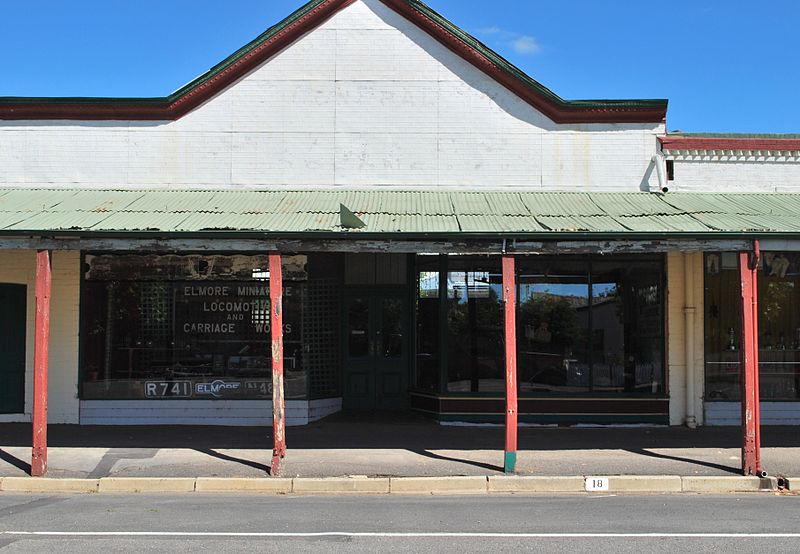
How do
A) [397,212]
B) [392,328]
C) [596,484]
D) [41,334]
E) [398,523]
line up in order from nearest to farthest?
→ [398,523] < [596,484] < [41,334] < [397,212] < [392,328]

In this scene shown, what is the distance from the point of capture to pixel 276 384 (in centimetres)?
991

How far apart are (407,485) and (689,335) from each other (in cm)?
613

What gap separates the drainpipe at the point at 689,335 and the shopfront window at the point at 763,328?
28 centimetres

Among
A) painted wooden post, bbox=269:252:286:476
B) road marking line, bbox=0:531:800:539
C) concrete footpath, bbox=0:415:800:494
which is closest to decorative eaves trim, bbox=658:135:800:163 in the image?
concrete footpath, bbox=0:415:800:494

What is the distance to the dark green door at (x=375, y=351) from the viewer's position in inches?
567

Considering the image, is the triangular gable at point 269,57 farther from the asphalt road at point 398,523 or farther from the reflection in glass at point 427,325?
the asphalt road at point 398,523

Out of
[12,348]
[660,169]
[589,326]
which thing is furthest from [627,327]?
[12,348]

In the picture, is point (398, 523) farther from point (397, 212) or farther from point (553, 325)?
point (553, 325)

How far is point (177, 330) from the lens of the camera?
13172 millimetres

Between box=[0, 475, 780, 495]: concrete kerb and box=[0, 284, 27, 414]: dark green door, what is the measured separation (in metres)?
4.08

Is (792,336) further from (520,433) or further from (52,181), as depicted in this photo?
(52,181)

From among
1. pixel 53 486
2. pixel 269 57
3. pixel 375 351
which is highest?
pixel 269 57

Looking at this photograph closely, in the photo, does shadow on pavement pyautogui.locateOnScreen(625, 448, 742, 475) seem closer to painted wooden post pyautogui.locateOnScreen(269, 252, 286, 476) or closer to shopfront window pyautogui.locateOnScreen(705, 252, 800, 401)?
shopfront window pyautogui.locateOnScreen(705, 252, 800, 401)

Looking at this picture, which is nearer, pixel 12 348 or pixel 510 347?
pixel 510 347
